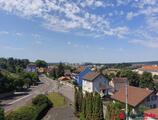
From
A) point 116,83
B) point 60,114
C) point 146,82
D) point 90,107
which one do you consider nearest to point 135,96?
point 90,107

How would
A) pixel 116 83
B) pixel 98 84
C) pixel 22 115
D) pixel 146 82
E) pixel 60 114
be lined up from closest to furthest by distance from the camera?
1. pixel 22 115
2. pixel 60 114
3. pixel 98 84
4. pixel 116 83
5. pixel 146 82

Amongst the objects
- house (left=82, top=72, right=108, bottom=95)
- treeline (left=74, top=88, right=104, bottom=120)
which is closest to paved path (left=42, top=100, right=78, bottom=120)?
treeline (left=74, top=88, right=104, bottom=120)

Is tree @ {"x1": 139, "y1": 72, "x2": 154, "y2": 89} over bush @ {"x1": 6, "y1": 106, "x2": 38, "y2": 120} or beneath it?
over

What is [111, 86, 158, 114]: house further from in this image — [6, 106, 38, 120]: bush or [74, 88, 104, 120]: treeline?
[6, 106, 38, 120]: bush

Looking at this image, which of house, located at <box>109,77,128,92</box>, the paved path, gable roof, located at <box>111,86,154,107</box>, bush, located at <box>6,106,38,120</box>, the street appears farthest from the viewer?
house, located at <box>109,77,128,92</box>

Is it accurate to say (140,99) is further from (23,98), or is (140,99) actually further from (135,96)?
(23,98)

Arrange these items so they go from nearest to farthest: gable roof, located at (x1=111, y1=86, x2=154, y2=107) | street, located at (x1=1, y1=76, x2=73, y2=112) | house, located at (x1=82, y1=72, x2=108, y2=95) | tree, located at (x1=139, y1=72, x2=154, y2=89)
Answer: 1. gable roof, located at (x1=111, y1=86, x2=154, y2=107)
2. street, located at (x1=1, y1=76, x2=73, y2=112)
3. house, located at (x1=82, y1=72, x2=108, y2=95)
4. tree, located at (x1=139, y1=72, x2=154, y2=89)

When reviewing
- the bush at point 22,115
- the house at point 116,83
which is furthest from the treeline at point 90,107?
the house at point 116,83

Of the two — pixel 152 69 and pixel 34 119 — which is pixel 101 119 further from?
Result: pixel 152 69

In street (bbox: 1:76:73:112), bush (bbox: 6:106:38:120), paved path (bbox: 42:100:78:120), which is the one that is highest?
bush (bbox: 6:106:38:120)
